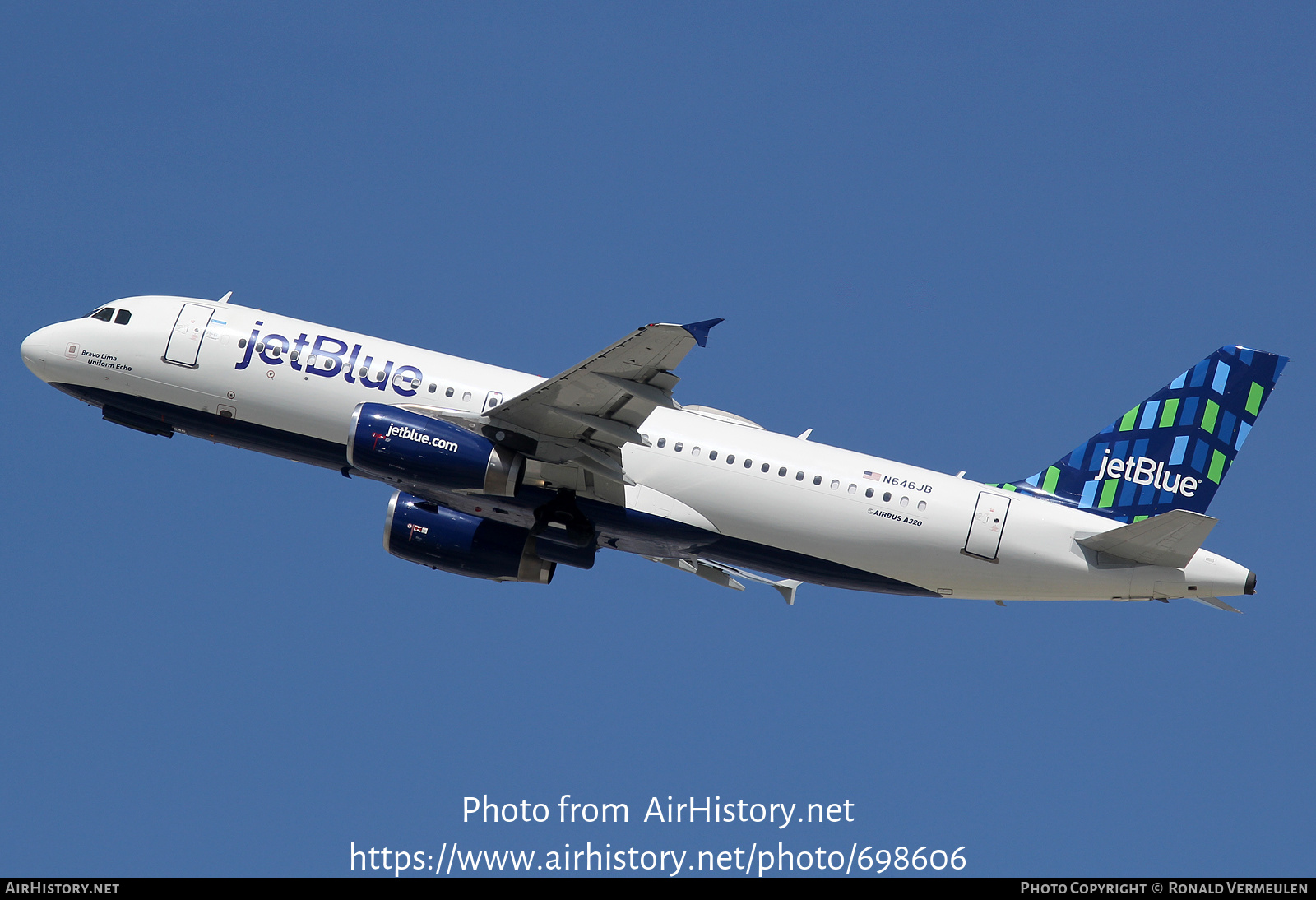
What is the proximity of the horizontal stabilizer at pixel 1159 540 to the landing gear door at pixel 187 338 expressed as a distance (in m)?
23.9

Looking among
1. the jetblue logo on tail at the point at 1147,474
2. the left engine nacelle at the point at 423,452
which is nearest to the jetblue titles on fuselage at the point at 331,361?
the left engine nacelle at the point at 423,452

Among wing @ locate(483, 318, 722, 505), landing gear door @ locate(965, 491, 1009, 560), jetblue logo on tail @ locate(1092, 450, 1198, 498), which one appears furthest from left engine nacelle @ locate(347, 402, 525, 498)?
jetblue logo on tail @ locate(1092, 450, 1198, 498)

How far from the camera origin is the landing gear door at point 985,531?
35.3m

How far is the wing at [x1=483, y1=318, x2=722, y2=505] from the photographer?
31.0m

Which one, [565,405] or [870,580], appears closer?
[565,405]

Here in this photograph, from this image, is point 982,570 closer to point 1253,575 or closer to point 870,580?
point 870,580

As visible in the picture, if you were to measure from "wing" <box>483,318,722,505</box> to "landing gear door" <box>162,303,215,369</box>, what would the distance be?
870cm

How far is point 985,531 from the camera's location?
35.4 meters

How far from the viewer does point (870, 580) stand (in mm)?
36406

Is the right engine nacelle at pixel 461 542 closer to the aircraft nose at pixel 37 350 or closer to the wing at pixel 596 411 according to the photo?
the wing at pixel 596 411

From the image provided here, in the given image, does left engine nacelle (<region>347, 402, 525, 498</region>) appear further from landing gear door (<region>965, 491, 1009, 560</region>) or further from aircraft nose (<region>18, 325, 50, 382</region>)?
landing gear door (<region>965, 491, 1009, 560</region>)
